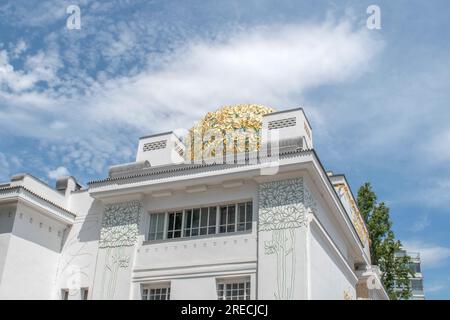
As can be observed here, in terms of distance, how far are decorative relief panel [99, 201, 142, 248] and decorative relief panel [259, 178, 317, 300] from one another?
4.02m

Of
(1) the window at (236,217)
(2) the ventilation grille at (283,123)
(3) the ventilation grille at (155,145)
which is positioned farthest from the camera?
(3) the ventilation grille at (155,145)

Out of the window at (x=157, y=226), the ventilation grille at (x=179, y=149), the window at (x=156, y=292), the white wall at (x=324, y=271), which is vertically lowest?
the window at (x=156, y=292)

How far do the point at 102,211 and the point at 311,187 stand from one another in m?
6.63

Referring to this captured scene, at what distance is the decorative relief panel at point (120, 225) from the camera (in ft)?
50.8

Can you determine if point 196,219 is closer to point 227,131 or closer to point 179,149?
point 227,131

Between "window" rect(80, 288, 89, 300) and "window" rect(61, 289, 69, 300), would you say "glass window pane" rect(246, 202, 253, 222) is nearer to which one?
"window" rect(80, 288, 89, 300)

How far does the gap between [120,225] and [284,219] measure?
17.0 ft

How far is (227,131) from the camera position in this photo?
17.1m

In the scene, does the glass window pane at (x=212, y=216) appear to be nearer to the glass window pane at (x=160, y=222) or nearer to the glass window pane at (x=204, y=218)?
the glass window pane at (x=204, y=218)

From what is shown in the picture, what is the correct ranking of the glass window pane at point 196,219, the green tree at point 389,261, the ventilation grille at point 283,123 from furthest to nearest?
the green tree at point 389,261 → the ventilation grille at point 283,123 → the glass window pane at point 196,219

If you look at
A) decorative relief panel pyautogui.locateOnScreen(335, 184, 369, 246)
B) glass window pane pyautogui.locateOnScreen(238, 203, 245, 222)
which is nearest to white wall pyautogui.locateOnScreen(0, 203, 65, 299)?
glass window pane pyautogui.locateOnScreen(238, 203, 245, 222)

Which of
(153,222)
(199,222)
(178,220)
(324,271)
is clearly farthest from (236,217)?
(324,271)

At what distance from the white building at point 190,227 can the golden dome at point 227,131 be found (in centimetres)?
9

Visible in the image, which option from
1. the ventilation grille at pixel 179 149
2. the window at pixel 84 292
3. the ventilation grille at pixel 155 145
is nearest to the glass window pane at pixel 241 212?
the ventilation grille at pixel 179 149
